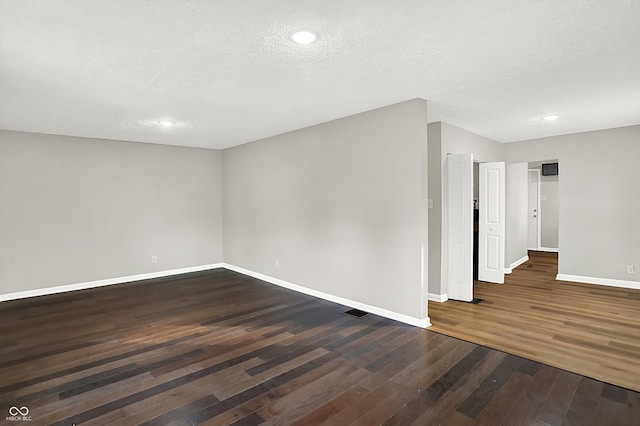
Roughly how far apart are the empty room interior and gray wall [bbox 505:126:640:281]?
0.03 meters

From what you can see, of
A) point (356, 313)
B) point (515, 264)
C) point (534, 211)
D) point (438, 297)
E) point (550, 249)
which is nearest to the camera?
point (356, 313)

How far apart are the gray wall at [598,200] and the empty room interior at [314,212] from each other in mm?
30

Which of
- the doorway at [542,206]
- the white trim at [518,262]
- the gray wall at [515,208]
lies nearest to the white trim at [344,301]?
the gray wall at [515,208]

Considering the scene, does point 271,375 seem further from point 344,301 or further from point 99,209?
point 99,209

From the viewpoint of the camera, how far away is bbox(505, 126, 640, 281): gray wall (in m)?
5.07

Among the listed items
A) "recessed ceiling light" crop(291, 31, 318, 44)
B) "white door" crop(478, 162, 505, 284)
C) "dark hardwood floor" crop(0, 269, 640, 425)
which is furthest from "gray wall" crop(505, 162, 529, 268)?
"recessed ceiling light" crop(291, 31, 318, 44)

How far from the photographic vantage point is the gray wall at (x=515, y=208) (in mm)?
6434

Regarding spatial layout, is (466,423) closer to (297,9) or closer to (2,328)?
(297,9)

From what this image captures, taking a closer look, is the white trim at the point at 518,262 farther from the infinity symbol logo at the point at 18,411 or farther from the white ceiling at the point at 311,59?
the infinity symbol logo at the point at 18,411

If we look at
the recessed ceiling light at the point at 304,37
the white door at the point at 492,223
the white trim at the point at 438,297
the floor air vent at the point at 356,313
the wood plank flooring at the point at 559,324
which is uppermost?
the recessed ceiling light at the point at 304,37

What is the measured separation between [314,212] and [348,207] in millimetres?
683

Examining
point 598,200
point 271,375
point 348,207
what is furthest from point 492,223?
point 271,375

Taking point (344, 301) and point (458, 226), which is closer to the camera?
point (344, 301)

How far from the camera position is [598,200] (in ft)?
17.6
